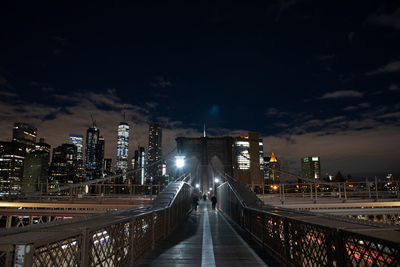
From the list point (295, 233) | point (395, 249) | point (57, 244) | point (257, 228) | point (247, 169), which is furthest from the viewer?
point (247, 169)

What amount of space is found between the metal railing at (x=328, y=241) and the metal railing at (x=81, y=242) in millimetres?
2994

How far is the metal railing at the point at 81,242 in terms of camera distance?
2330 millimetres

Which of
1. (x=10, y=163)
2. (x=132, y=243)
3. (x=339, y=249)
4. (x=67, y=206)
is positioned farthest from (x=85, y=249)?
(x=10, y=163)

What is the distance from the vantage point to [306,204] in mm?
15188

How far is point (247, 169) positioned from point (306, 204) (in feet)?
283

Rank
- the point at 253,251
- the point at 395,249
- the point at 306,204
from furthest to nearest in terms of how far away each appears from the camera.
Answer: the point at 306,204
the point at 253,251
the point at 395,249

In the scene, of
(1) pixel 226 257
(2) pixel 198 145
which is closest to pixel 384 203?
(1) pixel 226 257

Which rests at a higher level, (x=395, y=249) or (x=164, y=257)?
(x=395, y=249)

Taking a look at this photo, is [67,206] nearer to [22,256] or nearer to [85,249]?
[85,249]

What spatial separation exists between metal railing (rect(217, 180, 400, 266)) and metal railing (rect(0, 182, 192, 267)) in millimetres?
2994

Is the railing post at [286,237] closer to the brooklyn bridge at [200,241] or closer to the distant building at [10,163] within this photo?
the brooklyn bridge at [200,241]

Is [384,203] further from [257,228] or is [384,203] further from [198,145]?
[198,145]

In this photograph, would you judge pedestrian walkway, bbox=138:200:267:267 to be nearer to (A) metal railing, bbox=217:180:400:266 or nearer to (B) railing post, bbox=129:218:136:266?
(B) railing post, bbox=129:218:136:266

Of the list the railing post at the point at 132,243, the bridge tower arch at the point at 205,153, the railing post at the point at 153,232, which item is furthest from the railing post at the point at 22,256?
the bridge tower arch at the point at 205,153
